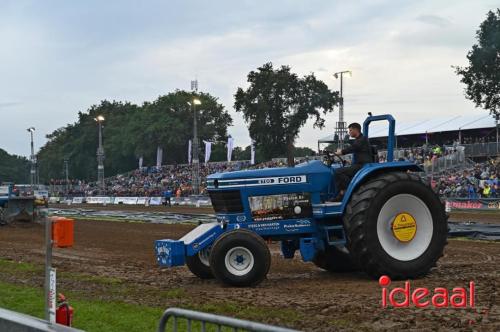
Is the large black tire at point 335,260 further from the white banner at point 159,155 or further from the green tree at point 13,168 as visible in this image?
the green tree at point 13,168

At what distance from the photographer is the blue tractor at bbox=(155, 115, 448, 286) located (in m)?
9.38

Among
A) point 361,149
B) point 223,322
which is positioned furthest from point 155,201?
point 223,322

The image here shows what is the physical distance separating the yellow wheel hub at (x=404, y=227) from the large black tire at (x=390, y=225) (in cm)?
5

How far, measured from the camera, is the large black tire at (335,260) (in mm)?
10773


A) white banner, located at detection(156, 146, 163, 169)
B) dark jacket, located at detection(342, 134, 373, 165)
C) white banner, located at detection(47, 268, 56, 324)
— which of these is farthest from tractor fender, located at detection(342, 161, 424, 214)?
white banner, located at detection(156, 146, 163, 169)

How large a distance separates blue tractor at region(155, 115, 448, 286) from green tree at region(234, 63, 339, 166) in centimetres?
4820

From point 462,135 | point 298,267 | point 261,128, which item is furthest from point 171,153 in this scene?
point 298,267

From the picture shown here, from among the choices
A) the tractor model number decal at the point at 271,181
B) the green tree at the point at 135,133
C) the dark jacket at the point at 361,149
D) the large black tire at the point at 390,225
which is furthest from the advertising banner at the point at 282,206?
the green tree at the point at 135,133

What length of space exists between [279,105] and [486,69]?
19.2m

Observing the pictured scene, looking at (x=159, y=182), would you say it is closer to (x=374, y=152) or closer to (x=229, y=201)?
(x=229, y=201)

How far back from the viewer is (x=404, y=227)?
9648 mm

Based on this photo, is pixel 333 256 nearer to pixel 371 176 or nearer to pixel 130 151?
pixel 371 176

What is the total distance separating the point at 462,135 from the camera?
50.8 meters

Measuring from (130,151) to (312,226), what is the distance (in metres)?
86.5
